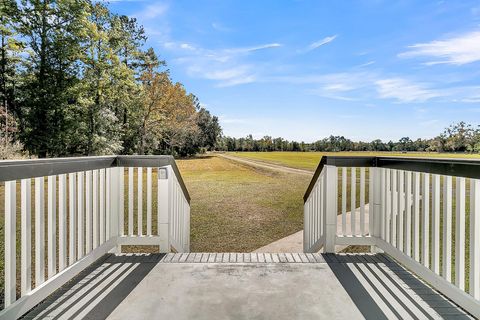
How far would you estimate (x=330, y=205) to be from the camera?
3.01m

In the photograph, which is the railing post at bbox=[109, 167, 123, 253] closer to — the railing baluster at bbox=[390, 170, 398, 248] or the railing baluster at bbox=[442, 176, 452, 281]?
the railing baluster at bbox=[390, 170, 398, 248]

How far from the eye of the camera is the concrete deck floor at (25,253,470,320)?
75.7 inches

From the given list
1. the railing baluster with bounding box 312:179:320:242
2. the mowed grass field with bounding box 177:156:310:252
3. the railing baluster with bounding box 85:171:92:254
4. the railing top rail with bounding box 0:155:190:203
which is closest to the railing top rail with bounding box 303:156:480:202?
the railing baluster with bounding box 312:179:320:242

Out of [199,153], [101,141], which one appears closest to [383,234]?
[101,141]

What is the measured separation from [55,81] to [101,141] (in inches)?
161

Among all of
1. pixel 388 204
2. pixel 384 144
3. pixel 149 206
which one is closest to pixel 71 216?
pixel 149 206

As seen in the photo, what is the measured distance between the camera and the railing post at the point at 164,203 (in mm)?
2953

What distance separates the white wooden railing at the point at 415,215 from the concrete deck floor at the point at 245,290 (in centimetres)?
18

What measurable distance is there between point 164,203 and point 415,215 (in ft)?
7.73

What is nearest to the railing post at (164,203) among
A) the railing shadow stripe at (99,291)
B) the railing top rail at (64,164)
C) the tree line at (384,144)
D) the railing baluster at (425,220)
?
the railing top rail at (64,164)

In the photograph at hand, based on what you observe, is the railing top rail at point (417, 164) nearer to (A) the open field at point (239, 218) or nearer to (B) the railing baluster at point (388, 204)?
(B) the railing baluster at point (388, 204)

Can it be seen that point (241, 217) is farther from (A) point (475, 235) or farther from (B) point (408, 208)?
(A) point (475, 235)

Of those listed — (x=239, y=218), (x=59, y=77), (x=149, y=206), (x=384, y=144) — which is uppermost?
(x=59, y=77)

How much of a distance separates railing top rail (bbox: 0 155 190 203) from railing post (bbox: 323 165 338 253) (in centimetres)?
166
